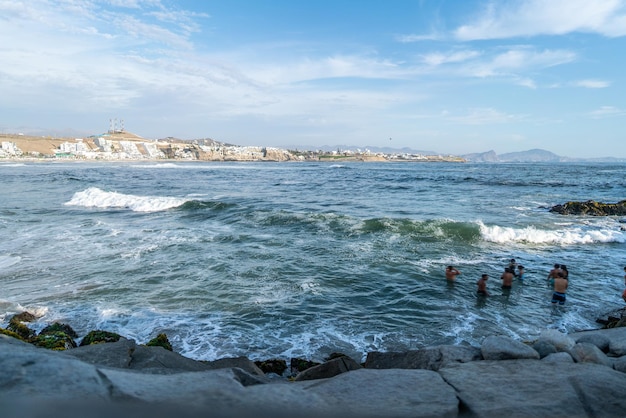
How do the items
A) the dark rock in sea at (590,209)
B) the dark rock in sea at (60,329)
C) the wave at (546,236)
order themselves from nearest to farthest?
the dark rock in sea at (60,329), the wave at (546,236), the dark rock in sea at (590,209)

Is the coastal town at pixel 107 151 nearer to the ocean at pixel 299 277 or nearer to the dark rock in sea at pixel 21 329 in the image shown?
the ocean at pixel 299 277

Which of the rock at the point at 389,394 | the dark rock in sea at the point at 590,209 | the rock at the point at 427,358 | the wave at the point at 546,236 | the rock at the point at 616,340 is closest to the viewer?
the rock at the point at 389,394

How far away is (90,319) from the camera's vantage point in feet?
28.9

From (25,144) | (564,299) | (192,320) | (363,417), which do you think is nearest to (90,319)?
(192,320)

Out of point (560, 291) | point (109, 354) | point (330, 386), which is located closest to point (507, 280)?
point (560, 291)

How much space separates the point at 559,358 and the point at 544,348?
1.63 ft

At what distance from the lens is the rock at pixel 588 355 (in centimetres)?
518

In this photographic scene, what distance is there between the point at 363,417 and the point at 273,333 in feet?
20.6

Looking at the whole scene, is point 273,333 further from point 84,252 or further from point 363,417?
point 84,252

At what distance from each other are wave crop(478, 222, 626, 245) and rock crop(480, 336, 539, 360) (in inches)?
551

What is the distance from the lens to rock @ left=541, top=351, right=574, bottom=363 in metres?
4.96

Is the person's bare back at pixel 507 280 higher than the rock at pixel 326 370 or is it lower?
lower

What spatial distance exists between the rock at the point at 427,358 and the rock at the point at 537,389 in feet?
2.23

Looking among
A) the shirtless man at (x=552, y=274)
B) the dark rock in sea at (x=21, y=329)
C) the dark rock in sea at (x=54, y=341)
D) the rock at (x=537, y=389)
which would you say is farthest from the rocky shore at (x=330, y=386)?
the shirtless man at (x=552, y=274)
